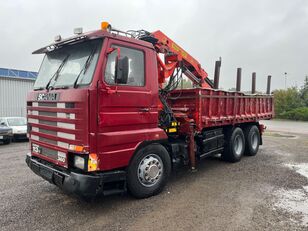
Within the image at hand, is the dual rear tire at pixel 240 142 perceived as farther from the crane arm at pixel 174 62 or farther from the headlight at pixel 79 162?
the headlight at pixel 79 162

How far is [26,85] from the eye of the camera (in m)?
19.7

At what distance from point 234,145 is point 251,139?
1.35 m

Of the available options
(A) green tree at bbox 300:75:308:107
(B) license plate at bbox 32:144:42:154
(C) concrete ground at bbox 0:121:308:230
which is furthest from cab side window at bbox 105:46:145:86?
(A) green tree at bbox 300:75:308:107

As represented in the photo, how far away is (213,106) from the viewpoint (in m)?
6.40

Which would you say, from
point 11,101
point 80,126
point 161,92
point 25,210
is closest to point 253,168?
point 161,92

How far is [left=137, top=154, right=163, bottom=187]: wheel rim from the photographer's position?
4578 mm

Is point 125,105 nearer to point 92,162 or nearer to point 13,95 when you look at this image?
point 92,162

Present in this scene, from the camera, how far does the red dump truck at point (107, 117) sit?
386 centimetres

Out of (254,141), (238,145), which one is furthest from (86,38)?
(254,141)

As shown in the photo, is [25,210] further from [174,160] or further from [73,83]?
[174,160]

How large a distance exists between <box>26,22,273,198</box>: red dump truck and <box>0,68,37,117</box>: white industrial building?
15.9 metres

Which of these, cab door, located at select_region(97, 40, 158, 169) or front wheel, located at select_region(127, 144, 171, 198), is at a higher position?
cab door, located at select_region(97, 40, 158, 169)

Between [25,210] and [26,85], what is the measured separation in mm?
17661

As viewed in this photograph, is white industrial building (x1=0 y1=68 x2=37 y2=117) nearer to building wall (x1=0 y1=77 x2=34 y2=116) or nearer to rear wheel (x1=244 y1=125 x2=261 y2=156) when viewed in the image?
building wall (x1=0 y1=77 x2=34 y2=116)
